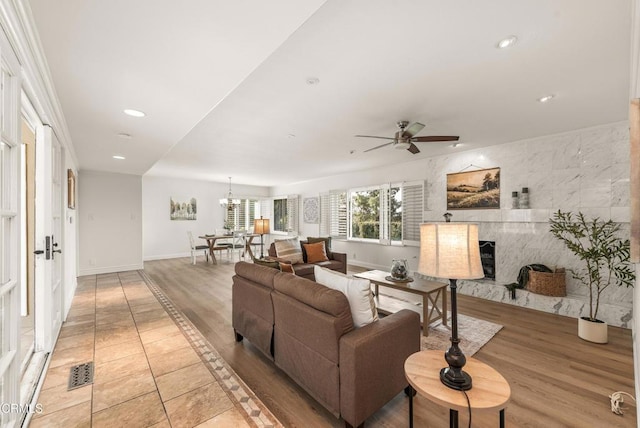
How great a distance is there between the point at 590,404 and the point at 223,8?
348 centimetres

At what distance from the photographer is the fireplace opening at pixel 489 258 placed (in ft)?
14.9

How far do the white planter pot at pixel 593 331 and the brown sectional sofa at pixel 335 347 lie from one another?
2358 millimetres

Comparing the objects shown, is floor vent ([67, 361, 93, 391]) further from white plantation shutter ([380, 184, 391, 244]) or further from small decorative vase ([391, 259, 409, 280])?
white plantation shutter ([380, 184, 391, 244])

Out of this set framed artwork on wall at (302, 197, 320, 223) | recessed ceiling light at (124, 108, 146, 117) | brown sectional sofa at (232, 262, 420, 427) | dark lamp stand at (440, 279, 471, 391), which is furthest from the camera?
framed artwork on wall at (302, 197, 320, 223)

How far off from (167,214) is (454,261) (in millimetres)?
8480

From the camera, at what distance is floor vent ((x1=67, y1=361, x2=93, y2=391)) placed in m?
2.12

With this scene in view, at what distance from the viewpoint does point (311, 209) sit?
8508mm

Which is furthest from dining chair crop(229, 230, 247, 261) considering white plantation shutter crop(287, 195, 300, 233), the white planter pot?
the white planter pot

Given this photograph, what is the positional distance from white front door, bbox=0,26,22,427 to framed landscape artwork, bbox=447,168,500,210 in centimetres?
550

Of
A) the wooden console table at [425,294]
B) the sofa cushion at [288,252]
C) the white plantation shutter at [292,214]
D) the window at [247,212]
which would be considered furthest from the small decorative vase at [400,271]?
the window at [247,212]

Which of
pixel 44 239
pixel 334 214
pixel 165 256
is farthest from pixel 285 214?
pixel 44 239

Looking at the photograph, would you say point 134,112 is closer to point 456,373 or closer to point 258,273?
point 258,273

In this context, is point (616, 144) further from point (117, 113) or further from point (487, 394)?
point (117, 113)

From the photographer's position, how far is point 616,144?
343 centimetres
